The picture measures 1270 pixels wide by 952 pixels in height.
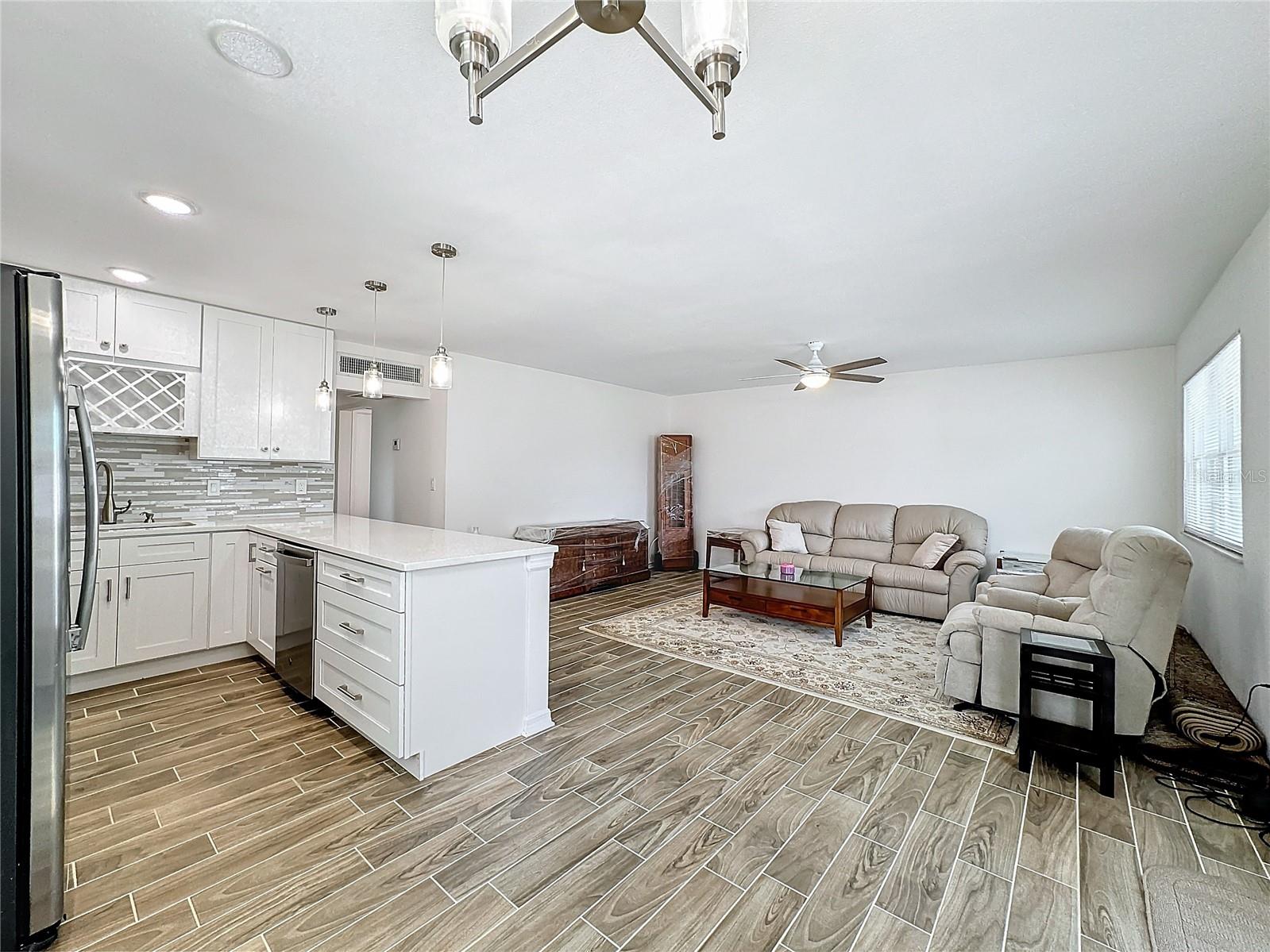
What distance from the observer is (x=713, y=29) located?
1002 millimetres

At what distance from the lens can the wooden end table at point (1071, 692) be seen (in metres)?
2.28

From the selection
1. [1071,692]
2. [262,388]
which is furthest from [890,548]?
[262,388]

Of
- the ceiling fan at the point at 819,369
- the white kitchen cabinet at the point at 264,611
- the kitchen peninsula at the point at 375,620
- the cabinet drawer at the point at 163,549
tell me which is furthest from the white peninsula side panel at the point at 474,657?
the ceiling fan at the point at 819,369

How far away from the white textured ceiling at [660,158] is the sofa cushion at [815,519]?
3139 mm

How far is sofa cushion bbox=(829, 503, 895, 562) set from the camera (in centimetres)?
584

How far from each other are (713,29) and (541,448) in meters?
5.57

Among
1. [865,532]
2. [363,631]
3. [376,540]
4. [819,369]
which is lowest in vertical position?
[363,631]

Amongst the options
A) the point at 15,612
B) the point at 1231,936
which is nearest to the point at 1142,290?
the point at 1231,936

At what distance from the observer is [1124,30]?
143cm

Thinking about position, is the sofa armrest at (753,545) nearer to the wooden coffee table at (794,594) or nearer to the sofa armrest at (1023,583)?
the wooden coffee table at (794,594)

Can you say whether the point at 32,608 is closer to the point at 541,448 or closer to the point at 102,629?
the point at 102,629

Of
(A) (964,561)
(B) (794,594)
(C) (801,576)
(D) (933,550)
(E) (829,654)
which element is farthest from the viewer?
(D) (933,550)

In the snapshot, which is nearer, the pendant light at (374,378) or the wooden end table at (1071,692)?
the wooden end table at (1071,692)

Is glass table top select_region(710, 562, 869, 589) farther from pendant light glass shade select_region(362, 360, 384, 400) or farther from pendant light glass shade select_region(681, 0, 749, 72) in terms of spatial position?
pendant light glass shade select_region(681, 0, 749, 72)
